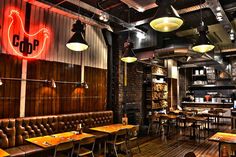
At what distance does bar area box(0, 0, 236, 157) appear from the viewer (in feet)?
12.3

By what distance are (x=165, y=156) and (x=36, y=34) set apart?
4557 mm

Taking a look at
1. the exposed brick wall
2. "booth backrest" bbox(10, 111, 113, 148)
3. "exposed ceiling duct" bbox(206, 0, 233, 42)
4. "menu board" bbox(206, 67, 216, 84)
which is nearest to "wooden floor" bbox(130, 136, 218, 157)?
the exposed brick wall

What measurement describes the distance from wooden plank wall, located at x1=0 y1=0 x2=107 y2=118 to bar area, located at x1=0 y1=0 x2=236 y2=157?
0.07 feet

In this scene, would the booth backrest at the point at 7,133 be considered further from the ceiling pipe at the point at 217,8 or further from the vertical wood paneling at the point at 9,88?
the ceiling pipe at the point at 217,8

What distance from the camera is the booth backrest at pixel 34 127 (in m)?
3.91

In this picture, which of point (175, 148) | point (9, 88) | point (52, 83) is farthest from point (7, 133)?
point (175, 148)

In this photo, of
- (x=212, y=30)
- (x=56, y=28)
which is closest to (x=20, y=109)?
(x=56, y=28)

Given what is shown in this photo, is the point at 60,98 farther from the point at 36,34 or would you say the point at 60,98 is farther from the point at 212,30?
the point at 212,30

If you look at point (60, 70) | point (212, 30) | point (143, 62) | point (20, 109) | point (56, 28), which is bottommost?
point (20, 109)

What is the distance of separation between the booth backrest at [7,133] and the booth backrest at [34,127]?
0.33 ft

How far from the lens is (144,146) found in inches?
221

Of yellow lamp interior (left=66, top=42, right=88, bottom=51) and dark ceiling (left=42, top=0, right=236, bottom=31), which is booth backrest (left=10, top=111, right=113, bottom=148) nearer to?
yellow lamp interior (left=66, top=42, right=88, bottom=51)

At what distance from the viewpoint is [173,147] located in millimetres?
5551

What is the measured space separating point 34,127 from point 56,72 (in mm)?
1527
